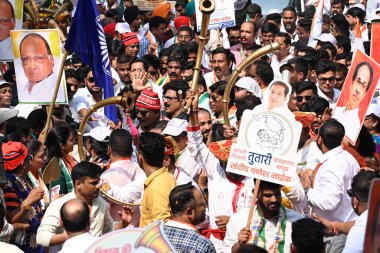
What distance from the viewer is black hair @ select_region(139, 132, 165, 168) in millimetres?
8930

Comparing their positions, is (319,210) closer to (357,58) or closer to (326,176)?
(326,176)

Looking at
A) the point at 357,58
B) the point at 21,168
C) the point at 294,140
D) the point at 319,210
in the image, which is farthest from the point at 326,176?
the point at 21,168

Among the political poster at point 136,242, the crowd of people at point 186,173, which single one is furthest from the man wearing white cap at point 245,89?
the political poster at point 136,242

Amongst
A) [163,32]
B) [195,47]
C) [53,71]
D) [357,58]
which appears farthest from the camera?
[163,32]

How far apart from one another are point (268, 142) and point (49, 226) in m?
1.85

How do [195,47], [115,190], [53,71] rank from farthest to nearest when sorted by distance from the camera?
[195,47], [53,71], [115,190]

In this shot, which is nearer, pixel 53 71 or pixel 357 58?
pixel 357 58

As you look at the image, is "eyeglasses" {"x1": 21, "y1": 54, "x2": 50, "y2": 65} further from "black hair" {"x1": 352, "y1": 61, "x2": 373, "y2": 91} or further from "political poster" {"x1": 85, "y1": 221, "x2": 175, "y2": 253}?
"political poster" {"x1": 85, "y1": 221, "x2": 175, "y2": 253}

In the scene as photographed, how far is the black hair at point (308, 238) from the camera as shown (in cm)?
737

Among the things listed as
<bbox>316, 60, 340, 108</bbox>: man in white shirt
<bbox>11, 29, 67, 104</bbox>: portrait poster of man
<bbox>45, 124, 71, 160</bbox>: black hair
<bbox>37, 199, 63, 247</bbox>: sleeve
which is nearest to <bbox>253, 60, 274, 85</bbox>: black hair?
<bbox>316, 60, 340, 108</bbox>: man in white shirt

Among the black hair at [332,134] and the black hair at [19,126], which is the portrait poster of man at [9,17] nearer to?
the black hair at [19,126]

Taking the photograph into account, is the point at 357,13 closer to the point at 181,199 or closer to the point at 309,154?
the point at 309,154

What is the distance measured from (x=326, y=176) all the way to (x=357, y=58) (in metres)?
1.66

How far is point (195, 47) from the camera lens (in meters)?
15.6
